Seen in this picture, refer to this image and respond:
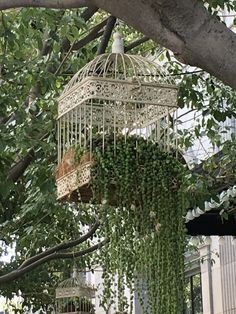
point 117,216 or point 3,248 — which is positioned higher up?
point 3,248

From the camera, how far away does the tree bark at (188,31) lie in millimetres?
3842

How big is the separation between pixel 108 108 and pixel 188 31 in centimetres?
190

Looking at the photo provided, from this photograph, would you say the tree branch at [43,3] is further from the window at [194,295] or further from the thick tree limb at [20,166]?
the window at [194,295]

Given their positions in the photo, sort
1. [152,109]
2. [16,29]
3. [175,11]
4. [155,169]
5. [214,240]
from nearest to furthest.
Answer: [175,11] → [155,169] → [152,109] → [16,29] → [214,240]

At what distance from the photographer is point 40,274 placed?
1199 centimetres

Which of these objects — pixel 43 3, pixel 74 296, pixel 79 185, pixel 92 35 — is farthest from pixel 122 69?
pixel 74 296

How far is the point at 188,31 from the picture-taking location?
386 cm

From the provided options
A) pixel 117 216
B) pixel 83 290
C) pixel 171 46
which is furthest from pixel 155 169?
pixel 83 290

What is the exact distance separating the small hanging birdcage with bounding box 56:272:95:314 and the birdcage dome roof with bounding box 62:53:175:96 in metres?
5.79

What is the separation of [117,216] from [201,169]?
356 cm

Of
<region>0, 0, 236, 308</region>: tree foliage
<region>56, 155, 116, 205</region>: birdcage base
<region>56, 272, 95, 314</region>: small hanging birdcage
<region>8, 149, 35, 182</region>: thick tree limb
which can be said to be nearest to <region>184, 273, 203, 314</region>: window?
<region>56, 272, 95, 314</region>: small hanging birdcage

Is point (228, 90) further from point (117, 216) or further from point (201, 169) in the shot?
point (117, 216)

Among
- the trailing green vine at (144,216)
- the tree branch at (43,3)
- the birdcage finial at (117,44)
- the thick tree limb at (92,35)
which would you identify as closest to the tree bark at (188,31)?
the tree branch at (43,3)

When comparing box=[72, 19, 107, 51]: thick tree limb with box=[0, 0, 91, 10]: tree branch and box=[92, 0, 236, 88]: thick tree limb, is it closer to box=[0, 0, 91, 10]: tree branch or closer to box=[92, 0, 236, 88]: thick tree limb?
box=[0, 0, 91, 10]: tree branch
